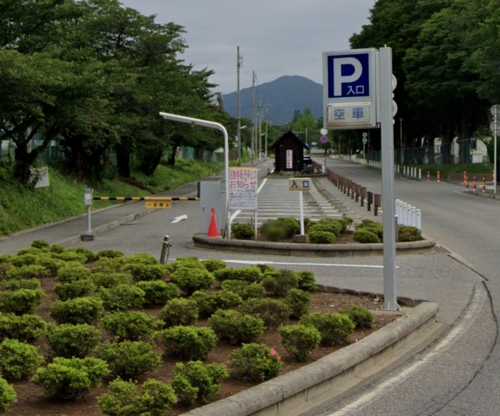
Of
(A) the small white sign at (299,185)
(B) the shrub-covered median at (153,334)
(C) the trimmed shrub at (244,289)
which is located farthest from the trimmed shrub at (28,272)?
(A) the small white sign at (299,185)

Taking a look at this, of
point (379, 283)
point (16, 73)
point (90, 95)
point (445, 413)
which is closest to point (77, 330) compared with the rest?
point (445, 413)

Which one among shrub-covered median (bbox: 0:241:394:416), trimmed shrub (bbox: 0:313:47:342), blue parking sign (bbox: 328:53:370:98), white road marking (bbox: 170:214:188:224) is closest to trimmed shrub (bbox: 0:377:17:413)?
shrub-covered median (bbox: 0:241:394:416)

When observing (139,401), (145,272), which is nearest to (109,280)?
(145,272)

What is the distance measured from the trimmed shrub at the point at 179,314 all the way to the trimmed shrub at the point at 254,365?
1653mm

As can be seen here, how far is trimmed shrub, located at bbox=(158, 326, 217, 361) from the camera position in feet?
20.9

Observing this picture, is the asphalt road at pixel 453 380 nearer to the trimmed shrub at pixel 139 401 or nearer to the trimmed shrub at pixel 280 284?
the trimmed shrub at pixel 139 401

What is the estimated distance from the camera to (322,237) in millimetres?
15625

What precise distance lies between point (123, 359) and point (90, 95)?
17.6m

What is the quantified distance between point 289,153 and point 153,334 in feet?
184

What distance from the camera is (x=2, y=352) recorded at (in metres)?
5.80

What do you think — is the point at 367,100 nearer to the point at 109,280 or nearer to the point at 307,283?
the point at 307,283

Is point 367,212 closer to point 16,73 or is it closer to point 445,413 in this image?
point 16,73

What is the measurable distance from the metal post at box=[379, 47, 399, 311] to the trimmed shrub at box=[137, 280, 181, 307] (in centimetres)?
248

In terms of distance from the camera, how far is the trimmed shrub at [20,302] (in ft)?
26.2
